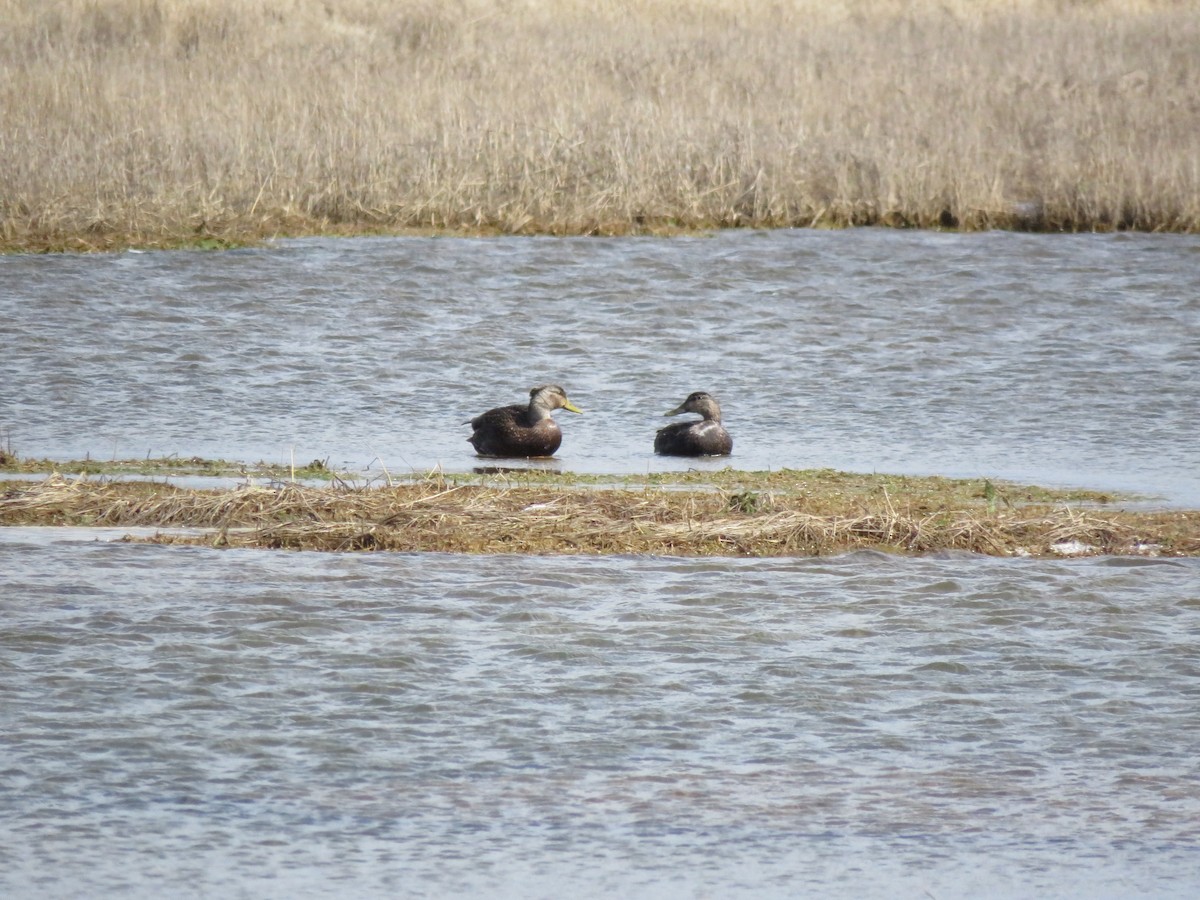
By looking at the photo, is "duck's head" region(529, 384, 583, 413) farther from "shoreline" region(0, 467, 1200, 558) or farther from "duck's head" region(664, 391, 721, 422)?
"shoreline" region(0, 467, 1200, 558)

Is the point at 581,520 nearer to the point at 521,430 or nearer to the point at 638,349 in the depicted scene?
the point at 521,430

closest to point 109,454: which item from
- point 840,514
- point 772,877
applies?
point 840,514

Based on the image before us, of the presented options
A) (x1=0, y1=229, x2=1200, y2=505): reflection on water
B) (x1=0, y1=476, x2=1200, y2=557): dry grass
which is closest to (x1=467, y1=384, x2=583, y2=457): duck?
(x1=0, y1=229, x2=1200, y2=505): reflection on water

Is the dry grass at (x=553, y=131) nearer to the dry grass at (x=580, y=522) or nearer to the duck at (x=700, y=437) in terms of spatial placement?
the duck at (x=700, y=437)

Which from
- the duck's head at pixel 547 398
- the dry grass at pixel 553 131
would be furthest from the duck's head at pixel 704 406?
the dry grass at pixel 553 131

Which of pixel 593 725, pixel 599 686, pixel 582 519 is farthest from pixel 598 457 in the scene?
pixel 593 725

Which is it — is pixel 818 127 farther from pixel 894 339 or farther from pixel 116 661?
pixel 116 661

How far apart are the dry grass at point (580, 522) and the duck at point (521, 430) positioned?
2293 mm

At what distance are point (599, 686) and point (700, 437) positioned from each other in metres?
5.16

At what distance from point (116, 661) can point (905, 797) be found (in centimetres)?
301

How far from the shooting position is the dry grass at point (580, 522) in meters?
9.11

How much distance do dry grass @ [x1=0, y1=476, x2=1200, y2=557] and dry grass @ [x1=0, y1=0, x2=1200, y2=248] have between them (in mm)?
10441

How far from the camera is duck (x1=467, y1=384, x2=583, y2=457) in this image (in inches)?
476

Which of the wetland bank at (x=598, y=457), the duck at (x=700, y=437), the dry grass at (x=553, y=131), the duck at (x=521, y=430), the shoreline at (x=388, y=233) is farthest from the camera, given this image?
the dry grass at (x=553, y=131)
